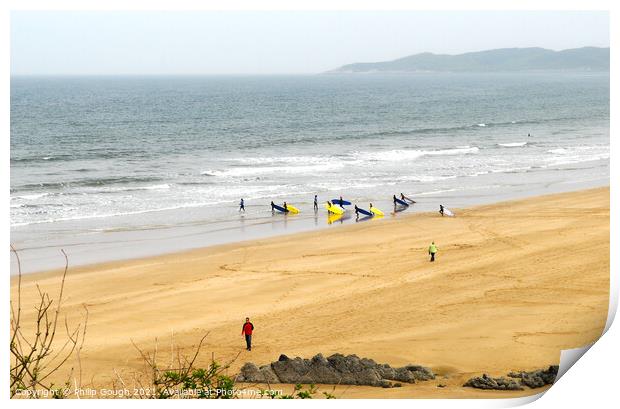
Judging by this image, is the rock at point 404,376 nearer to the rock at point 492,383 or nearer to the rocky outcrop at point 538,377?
the rock at point 492,383

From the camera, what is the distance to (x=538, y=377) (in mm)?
10711

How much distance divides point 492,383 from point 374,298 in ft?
19.2

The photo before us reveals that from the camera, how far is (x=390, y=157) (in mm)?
43219

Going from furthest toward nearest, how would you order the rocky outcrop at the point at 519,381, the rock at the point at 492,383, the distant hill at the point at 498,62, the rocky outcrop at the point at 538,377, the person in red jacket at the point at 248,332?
the distant hill at the point at 498,62 → the person in red jacket at the point at 248,332 → the rock at the point at 492,383 → the rocky outcrop at the point at 519,381 → the rocky outcrop at the point at 538,377

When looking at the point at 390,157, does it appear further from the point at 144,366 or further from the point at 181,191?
the point at 144,366

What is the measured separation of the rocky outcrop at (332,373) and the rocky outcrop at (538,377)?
1415 mm

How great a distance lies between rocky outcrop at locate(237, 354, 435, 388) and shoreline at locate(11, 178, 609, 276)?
410 inches

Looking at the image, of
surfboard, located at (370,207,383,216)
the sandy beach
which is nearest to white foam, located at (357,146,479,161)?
surfboard, located at (370,207,383,216)

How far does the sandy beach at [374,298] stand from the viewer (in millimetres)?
A: 13109

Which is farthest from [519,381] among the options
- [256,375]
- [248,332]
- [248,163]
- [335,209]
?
[248,163]

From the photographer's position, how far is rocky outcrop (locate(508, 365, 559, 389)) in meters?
10.4

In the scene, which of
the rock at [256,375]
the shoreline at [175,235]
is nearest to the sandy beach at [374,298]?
the shoreline at [175,235]

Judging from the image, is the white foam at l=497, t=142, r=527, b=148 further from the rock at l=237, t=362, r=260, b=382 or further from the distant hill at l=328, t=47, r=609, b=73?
the distant hill at l=328, t=47, r=609, b=73

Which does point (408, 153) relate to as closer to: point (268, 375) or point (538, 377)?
point (268, 375)
